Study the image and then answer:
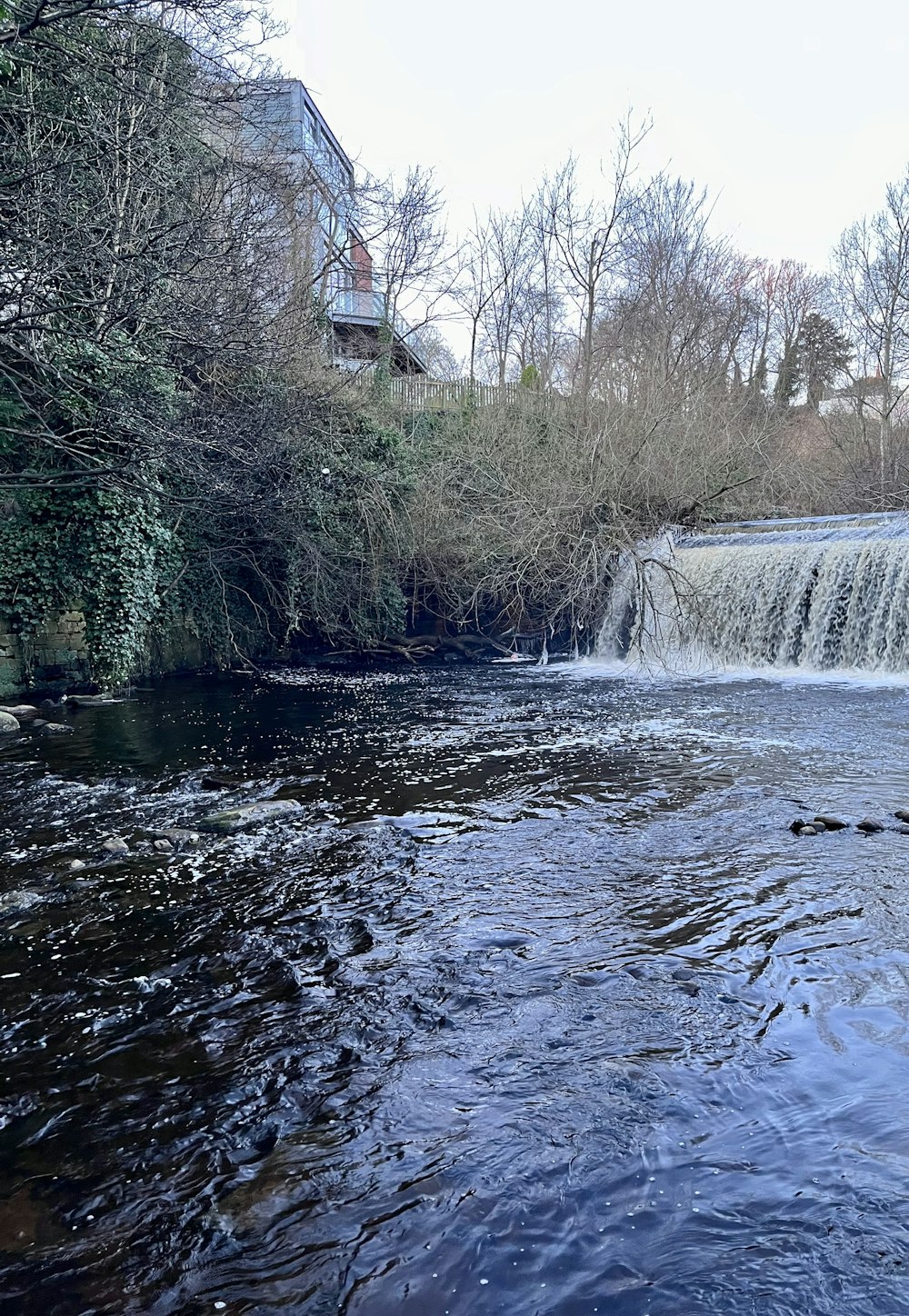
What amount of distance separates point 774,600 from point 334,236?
12.2 meters

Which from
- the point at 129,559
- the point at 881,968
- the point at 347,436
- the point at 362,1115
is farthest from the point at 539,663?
the point at 362,1115

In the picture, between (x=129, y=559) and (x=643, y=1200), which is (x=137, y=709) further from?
(x=643, y=1200)

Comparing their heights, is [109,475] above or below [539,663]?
above

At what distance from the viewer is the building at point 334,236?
715 inches

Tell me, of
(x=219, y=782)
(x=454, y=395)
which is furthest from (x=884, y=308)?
(x=219, y=782)

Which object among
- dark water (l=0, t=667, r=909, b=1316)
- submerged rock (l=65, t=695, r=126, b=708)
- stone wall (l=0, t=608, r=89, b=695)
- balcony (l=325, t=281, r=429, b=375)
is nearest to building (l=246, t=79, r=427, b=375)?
balcony (l=325, t=281, r=429, b=375)

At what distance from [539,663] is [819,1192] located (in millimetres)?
14469

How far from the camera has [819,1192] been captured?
2453 millimetres

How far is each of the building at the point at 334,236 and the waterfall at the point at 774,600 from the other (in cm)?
746

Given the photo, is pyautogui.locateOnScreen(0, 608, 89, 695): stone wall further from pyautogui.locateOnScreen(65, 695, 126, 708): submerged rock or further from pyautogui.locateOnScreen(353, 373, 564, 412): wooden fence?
pyautogui.locateOnScreen(353, 373, 564, 412): wooden fence

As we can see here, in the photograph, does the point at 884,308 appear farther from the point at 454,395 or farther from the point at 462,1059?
the point at 462,1059

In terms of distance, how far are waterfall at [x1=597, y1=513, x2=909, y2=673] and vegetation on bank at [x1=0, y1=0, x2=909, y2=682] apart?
3.45 feet

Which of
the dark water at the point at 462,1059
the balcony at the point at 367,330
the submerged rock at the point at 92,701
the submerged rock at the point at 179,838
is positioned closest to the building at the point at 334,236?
the balcony at the point at 367,330

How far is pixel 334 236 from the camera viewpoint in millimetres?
19031
